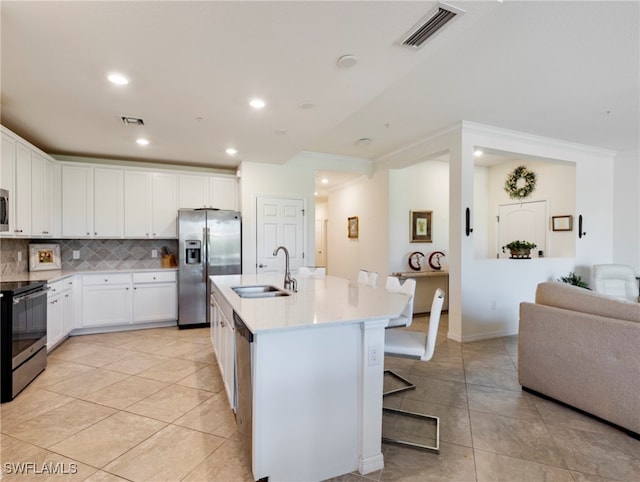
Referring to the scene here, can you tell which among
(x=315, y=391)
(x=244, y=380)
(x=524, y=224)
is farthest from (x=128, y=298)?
(x=524, y=224)

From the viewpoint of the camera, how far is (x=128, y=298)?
4562 millimetres

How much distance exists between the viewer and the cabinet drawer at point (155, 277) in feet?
15.2

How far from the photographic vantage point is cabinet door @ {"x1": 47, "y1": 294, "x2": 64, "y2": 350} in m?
3.54

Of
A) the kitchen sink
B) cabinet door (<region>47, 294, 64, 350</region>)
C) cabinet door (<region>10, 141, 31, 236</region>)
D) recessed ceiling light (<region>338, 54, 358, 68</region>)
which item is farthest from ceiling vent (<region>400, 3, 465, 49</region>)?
cabinet door (<region>47, 294, 64, 350</region>)

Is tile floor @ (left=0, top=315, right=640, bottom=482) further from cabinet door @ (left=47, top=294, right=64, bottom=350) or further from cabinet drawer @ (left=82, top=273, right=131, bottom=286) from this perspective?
cabinet drawer @ (left=82, top=273, right=131, bottom=286)

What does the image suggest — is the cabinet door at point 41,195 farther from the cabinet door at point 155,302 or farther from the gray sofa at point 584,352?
the gray sofa at point 584,352

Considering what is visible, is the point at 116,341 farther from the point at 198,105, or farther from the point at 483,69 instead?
the point at 483,69

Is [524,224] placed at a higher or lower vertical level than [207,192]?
lower

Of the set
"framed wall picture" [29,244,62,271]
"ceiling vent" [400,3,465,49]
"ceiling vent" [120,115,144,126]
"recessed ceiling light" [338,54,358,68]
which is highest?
"ceiling vent" [120,115,144,126]

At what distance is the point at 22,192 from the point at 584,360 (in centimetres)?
548

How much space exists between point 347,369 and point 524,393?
1.96 m

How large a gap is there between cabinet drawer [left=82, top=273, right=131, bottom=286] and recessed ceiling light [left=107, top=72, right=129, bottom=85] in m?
2.88

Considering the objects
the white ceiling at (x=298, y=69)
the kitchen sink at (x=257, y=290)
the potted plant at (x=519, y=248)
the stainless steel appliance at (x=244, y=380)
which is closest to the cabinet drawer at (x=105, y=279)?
the white ceiling at (x=298, y=69)

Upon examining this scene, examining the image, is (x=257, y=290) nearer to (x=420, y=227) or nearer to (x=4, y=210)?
(x=4, y=210)
